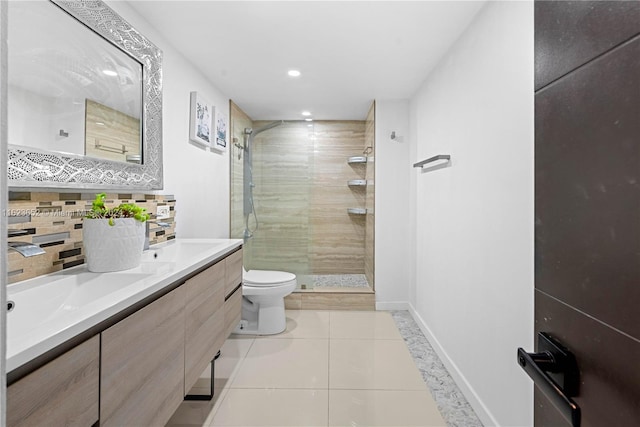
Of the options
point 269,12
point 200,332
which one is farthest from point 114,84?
point 200,332

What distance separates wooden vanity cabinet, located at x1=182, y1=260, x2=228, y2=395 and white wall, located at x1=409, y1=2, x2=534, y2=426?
1.46 meters

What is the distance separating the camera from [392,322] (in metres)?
3.28

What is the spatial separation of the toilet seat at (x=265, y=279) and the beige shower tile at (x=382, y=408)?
1076 millimetres

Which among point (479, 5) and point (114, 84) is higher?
point (479, 5)

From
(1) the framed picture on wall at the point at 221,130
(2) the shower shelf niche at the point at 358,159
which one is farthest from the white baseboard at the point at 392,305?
(1) the framed picture on wall at the point at 221,130

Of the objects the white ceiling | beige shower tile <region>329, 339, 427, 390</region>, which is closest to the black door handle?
beige shower tile <region>329, 339, 427, 390</region>

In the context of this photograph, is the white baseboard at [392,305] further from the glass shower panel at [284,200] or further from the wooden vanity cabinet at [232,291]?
the wooden vanity cabinet at [232,291]

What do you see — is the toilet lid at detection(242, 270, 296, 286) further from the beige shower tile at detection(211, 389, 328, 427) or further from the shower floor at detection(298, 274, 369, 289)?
the beige shower tile at detection(211, 389, 328, 427)

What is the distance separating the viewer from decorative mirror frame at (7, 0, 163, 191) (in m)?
1.21

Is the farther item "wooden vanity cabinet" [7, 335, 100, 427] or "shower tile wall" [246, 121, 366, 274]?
"shower tile wall" [246, 121, 366, 274]

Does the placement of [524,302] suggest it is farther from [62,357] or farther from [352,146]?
[352,146]

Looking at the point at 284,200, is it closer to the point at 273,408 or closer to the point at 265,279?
the point at 265,279

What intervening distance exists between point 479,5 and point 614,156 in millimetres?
1843

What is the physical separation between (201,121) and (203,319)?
5.82 ft
